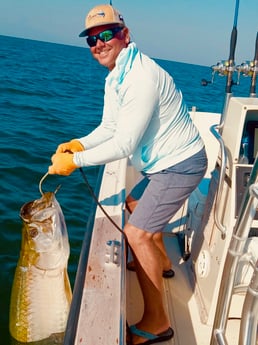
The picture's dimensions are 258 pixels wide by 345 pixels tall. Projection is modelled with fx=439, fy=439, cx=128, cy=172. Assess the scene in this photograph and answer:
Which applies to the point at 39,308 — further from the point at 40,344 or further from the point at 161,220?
the point at 161,220

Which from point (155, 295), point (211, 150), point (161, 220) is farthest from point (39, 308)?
point (211, 150)

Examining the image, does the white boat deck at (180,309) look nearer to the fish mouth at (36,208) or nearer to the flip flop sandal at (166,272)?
the flip flop sandal at (166,272)

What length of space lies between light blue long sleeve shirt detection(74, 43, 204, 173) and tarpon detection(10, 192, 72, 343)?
464mm

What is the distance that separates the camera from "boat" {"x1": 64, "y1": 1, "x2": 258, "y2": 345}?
1849 millimetres

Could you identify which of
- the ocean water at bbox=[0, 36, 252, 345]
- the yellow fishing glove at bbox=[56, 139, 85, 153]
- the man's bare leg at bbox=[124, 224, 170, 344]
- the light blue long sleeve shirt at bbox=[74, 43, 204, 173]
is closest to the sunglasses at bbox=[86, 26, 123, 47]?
the light blue long sleeve shirt at bbox=[74, 43, 204, 173]

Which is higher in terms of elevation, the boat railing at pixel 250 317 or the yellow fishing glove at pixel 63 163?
the yellow fishing glove at pixel 63 163

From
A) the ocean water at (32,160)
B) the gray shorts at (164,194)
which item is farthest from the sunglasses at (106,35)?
the ocean water at (32,160)

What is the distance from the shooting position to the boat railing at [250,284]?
1660 mm

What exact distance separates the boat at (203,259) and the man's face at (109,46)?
85 cm

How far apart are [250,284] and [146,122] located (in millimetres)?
1077

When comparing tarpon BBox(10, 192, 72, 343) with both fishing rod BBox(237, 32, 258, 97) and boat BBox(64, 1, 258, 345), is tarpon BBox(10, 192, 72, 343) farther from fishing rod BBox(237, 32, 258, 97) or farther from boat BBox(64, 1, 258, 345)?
fishing rod BBox(237, 32, 258, 97)

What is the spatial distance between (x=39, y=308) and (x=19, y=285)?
0.63ft

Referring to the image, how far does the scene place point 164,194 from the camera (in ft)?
8.57

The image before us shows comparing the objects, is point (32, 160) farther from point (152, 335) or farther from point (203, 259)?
point (152, 335)
